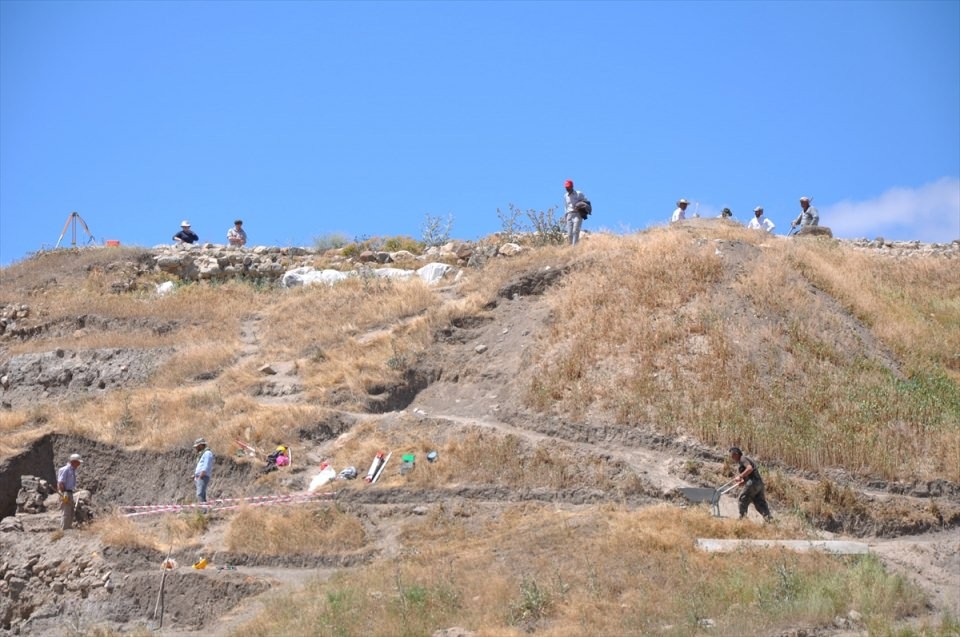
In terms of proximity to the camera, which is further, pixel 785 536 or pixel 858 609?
pixel 785 536

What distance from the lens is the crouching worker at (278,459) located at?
18484 millimetres

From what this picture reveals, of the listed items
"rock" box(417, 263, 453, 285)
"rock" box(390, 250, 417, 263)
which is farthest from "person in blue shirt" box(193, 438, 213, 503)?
"rock" box(390, 250, 417, 263)

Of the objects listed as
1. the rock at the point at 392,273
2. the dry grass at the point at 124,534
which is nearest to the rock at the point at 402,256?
the rock at the point at 392,273

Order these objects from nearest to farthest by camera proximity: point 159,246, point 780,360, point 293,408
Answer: point 780,360 → point 293,408 → point 159,246

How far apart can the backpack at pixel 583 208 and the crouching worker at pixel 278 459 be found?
28.6 ft

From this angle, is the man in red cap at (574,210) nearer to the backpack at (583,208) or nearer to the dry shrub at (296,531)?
the backpack at (583,208)

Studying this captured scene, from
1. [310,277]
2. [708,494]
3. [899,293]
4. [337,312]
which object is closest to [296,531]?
[708,494]

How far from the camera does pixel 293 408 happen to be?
19.7m

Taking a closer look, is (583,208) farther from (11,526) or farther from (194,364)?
(11,526)

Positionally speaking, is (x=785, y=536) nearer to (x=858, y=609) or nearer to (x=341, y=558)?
(x=858, y=609)

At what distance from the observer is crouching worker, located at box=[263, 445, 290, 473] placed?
18484 mm

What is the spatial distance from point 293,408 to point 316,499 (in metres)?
3.06

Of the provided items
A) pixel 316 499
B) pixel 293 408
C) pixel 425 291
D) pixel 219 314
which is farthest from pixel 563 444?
pixel 219 314

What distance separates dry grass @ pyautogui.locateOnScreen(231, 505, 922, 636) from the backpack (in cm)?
1064
